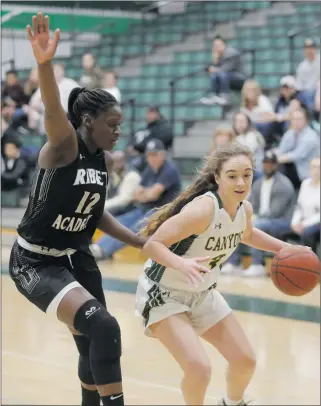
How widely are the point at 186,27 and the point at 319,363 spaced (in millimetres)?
11114

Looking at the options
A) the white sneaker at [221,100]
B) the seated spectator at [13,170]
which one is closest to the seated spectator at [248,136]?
the white sneaker at [221,100]

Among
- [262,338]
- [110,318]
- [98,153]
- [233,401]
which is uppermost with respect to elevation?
[98,153]

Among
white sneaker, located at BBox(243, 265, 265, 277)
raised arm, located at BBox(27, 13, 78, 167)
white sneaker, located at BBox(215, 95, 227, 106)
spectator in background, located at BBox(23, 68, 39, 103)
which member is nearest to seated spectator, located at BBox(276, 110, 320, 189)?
white sneaker, located at BBox(243, 265, 265, 277)

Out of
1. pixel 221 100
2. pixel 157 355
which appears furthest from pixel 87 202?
pixel 221 100

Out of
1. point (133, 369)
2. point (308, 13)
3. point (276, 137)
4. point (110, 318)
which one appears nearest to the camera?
point (110, 318)

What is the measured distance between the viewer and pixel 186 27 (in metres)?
16.6

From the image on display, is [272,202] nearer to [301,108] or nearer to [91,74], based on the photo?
[301,108]

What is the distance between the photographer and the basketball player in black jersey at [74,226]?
388 cm

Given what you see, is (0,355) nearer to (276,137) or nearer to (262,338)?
(262,338)

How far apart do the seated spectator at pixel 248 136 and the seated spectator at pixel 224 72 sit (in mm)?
2673

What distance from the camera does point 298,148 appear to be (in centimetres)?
972

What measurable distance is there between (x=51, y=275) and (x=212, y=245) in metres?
0.78

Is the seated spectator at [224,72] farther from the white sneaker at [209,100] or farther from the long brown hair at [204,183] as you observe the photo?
the long brown hair at [204,183]

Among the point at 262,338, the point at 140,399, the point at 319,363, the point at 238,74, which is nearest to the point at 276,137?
the point at 238,74
